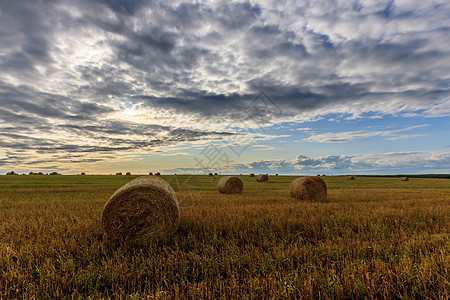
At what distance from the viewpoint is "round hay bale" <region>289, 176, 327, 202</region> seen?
14.1m

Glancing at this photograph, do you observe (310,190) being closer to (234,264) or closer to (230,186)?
(230,186)

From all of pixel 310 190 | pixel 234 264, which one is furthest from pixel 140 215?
pixel 310 190

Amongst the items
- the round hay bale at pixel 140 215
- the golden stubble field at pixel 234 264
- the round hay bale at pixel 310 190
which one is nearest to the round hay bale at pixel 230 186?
the round hay bale at pixel 310 190

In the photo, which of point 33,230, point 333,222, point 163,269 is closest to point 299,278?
point 163,269

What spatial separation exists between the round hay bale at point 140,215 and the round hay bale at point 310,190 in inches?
383

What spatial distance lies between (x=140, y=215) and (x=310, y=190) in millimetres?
10844

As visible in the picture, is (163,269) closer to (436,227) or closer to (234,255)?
(234,255)

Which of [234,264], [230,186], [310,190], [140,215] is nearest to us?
[234,264]

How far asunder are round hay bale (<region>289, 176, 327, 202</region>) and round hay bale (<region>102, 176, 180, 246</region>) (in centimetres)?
973

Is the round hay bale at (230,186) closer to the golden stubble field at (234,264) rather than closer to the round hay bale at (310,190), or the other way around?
the round hay bale at (310,190)

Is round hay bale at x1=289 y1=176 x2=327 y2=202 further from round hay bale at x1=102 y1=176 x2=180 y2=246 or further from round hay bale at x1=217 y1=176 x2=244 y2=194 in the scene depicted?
round hay bale at x1=102 y1=176 x2=180 y2=246

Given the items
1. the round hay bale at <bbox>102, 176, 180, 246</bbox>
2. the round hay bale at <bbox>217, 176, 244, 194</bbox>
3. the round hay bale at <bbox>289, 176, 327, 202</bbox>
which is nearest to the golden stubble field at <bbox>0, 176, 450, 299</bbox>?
the round hay bale at <bbox>102, 176, 180, 246</bbox>

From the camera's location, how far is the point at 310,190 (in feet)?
46.8

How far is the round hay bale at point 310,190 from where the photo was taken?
1415cm
